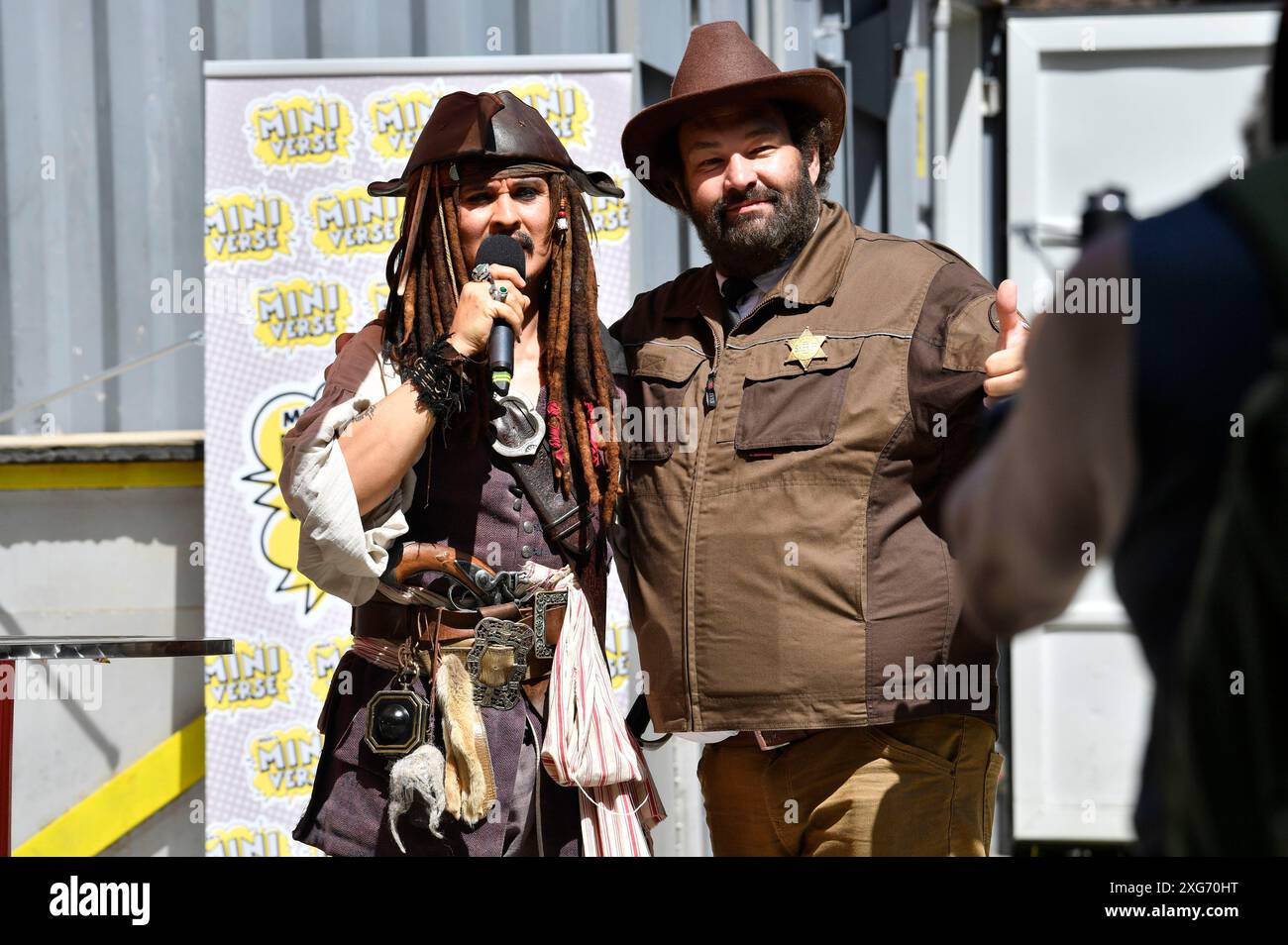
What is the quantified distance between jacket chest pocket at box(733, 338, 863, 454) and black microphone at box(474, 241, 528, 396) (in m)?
0.44

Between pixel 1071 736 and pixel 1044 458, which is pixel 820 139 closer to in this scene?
pixel 1044 458

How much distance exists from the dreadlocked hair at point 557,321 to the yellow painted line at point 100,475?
1.66 m

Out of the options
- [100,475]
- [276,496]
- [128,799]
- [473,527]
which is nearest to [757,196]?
[473,527]

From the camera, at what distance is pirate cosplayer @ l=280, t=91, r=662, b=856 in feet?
7.78

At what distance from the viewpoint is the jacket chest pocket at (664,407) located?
2.62 meters

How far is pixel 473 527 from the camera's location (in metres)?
2.47

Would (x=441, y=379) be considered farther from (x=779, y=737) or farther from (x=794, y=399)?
(x=779, y=737)

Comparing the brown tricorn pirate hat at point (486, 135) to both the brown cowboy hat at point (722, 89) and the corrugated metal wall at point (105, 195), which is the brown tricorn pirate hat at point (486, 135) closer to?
the brown cowboy hat at point (722, 89)

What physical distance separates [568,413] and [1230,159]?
11.0ft

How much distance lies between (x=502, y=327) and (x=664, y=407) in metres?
0.40

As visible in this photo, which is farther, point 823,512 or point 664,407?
point 664,407

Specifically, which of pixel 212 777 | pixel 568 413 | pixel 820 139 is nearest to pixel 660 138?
pixel 820 139

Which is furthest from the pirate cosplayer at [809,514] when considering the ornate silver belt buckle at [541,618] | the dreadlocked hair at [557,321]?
the ornate silver belt buckle at [541,618]

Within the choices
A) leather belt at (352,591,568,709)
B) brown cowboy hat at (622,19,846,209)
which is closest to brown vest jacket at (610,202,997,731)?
leather belt at (352,591,568,709)
